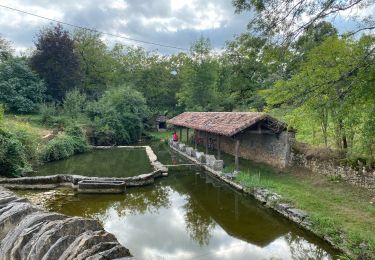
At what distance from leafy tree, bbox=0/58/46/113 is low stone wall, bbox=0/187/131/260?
79.2 feet

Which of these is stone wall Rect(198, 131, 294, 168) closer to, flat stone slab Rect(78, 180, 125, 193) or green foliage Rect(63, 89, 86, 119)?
flat stone slab Rect(78, 180, 125, 193)

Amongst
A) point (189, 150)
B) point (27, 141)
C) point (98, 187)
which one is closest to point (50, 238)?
point (98, 187)

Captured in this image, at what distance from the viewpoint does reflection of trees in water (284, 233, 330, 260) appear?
6939 mm

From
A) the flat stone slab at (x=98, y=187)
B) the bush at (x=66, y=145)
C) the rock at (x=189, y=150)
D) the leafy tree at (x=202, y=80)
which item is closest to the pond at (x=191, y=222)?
the flat stone slab at (x=98, y=187)

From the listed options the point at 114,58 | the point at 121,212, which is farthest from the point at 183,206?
the point at 114,58

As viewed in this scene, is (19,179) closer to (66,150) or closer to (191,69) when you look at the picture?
(66,150)

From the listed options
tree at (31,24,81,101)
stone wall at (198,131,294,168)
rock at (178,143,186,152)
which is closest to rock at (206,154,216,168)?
stone wall at (198,131,294,168)

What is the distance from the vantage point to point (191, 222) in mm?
9477

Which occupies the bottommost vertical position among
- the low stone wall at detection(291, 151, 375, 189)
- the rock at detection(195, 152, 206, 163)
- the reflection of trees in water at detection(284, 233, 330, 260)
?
the reflection of trees in water at detection(284, 233, 330, 260)

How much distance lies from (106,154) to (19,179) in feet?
33.0

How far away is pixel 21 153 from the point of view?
15.0 metres

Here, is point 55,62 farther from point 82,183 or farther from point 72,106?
point 82,183

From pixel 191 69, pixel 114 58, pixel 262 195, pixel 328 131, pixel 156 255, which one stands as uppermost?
pixel 114 58

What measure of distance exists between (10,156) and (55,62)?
21393 mm
